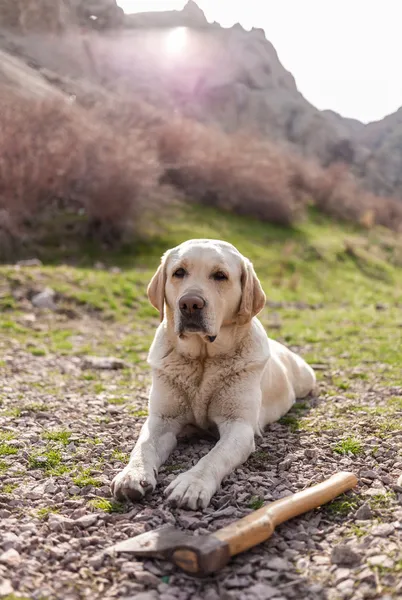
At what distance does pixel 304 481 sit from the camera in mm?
4055

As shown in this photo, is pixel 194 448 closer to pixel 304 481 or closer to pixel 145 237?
pixel 304 481

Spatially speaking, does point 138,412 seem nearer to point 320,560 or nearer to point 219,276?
point 219,276

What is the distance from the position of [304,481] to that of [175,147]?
25.7m

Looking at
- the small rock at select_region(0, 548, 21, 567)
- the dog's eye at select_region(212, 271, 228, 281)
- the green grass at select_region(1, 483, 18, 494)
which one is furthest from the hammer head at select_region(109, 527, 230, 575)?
the dog's eye at select_region(212, 271, 228, 281)

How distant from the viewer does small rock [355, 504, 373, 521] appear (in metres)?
3.49

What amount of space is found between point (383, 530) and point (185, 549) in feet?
3.76

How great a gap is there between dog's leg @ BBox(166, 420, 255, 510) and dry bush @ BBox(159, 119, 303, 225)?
22.5m

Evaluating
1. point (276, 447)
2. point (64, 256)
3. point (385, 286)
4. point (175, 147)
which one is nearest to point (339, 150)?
point (175, 147)

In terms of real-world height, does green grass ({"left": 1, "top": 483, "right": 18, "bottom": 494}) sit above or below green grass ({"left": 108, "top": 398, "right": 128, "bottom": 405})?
above

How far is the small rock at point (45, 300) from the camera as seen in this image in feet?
38.0

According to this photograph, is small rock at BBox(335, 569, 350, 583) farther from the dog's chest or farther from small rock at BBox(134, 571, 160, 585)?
the dog's chest

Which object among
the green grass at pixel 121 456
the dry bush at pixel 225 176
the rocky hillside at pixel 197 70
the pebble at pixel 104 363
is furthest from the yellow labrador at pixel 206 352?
the dry bush at pixel 225 176

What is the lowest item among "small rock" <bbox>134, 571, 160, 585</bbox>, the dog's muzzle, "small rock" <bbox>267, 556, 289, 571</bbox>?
"small rock" <bbox>134, 571, 160, 585</bbox>

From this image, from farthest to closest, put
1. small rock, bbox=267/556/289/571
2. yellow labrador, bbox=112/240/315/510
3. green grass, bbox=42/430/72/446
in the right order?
green grass, bbox=42/430/72/446 < yellow labrador, bbox=112/240/315/510 < small rock, bbox=267/556/289/571
